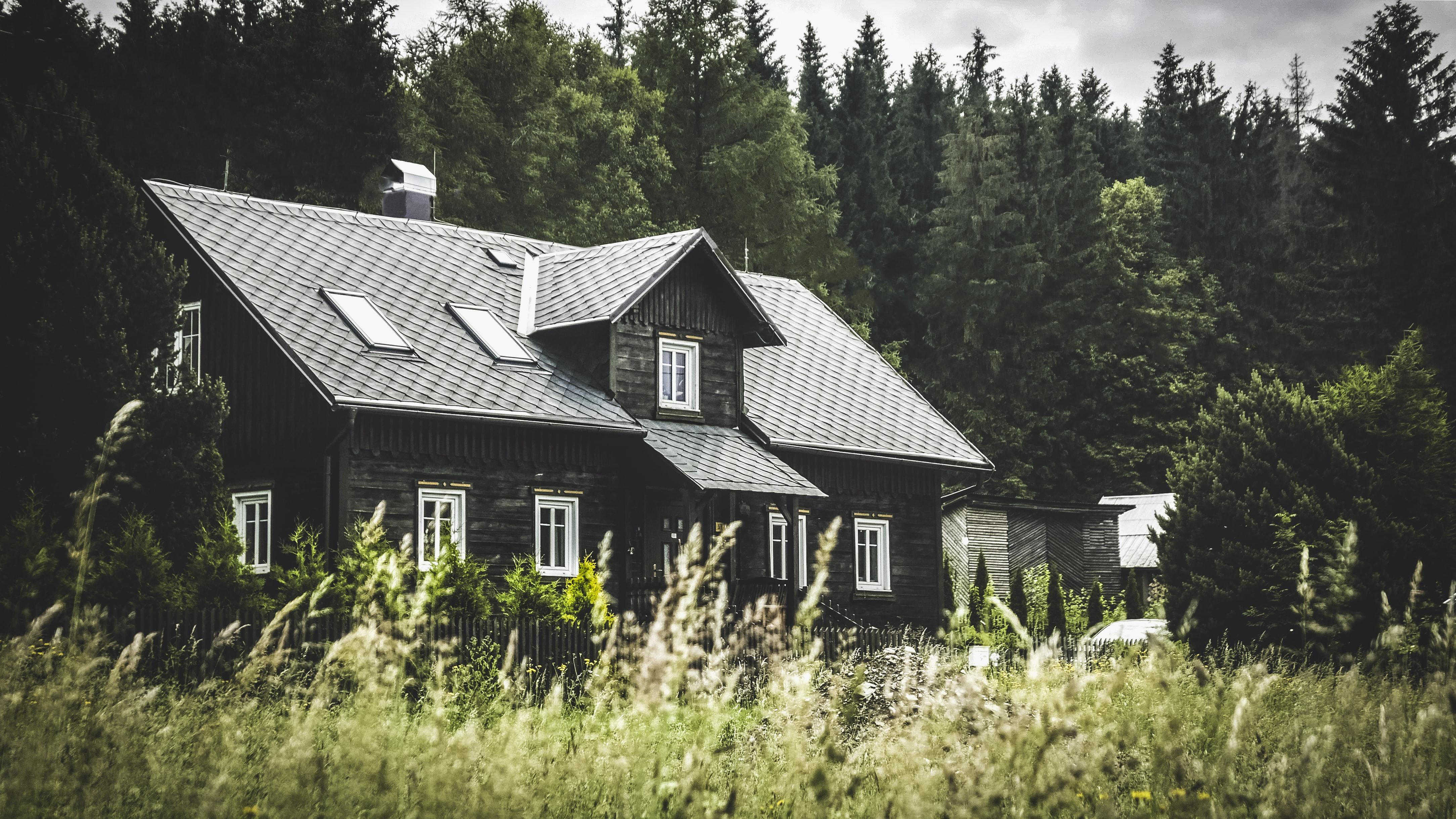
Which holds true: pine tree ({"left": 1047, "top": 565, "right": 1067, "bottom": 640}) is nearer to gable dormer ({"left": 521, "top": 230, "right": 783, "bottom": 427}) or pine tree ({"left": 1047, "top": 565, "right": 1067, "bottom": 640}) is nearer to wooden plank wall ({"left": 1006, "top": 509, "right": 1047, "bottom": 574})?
wooden plank wall ({"left": 1006, "top": 509, "right": 1047, "bottom": 574})

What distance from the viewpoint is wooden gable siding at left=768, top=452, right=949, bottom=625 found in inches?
961

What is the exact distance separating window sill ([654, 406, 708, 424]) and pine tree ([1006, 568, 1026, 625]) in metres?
11.5

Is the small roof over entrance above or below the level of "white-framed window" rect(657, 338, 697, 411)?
below

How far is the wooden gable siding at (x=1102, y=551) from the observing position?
42.5 meters

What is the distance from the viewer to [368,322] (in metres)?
21.2

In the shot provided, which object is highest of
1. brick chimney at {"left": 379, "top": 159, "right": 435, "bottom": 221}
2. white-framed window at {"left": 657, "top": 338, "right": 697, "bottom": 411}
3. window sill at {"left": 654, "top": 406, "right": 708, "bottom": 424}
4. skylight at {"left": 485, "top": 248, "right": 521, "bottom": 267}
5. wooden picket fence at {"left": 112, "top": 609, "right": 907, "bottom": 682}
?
brick chimney at {"left": 379, "top": 159, "right": 435, "bottom": 221}

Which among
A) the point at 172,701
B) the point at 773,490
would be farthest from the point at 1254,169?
the point at 172,701

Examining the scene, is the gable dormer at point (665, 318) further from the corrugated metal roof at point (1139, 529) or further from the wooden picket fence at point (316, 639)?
the corrugated metal roof at point (1139, 529)

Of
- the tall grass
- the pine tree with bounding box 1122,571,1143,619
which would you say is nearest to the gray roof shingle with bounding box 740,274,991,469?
the pine tree with bounding box 1122,571,1143,619

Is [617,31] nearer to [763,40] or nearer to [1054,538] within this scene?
[763,40]

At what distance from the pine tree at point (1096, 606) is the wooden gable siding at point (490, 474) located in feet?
51.1

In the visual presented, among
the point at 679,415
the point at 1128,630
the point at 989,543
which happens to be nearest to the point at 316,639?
the point at 679,415

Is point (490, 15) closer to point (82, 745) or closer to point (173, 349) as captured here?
point (173, 349)

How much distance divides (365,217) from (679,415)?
21.1 feet
